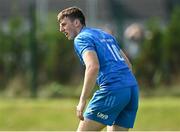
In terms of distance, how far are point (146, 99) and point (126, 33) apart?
187 cm

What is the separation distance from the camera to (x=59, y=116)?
13.4m

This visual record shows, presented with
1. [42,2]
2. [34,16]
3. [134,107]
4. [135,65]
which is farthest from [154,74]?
[42,2]

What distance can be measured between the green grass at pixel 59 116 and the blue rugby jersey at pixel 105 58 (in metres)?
5.66

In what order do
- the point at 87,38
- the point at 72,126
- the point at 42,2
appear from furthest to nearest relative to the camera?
the point at 42,2
the point at 72,126
the point at 87,38

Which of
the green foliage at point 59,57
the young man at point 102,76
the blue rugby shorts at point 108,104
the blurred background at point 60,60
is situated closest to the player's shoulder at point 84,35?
the young man at point 102,76

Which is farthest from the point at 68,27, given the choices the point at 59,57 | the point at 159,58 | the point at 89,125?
the point at 59,57

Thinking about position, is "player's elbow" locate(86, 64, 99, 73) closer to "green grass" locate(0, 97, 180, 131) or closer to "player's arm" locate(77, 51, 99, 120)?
"player's arm" locate(77, 51, 99, 120)

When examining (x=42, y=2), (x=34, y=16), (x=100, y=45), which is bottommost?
(x=42, y=2)

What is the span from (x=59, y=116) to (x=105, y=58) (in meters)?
6.28

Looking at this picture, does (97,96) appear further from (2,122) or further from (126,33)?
(126,33)

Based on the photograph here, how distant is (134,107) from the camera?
7.53 metres

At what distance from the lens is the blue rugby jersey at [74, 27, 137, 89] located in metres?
7.21

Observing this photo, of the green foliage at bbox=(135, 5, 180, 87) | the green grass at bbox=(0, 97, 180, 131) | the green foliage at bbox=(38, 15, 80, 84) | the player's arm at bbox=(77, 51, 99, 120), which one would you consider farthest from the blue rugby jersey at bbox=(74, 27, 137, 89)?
→ the green foliage at bbox=(38, 15, 80, 84)

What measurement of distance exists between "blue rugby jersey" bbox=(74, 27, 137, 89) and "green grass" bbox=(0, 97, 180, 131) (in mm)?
5661
